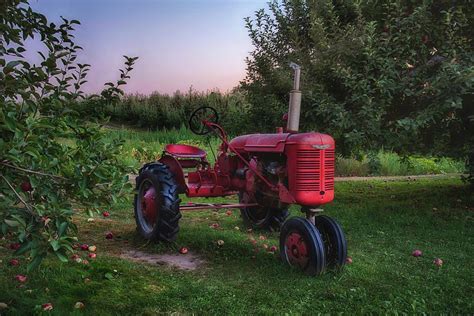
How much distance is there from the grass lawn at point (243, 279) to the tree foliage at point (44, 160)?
84cm

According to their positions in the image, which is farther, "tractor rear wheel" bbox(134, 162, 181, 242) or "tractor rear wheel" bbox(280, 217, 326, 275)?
"tractor rear wheel" bbox(134, 162, 181, 242)

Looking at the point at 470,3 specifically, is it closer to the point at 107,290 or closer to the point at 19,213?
the point at 107,290

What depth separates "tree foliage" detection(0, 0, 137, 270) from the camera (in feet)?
7.48

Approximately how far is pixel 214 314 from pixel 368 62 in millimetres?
4860

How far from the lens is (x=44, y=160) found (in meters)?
2.62

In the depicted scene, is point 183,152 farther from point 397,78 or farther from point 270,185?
point 397,78

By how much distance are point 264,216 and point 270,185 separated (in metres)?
1.45

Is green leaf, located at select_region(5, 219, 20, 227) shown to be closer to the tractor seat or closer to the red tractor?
the red tractor

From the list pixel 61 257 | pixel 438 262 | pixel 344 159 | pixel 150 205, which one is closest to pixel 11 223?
pixel 61 257

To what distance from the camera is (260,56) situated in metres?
9.44

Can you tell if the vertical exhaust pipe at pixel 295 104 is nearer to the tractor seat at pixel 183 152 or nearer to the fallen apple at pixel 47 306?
the tractor seat at pixel 183 152

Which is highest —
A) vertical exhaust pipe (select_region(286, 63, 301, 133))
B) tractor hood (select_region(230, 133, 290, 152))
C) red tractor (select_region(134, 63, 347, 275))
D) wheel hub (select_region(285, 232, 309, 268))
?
vertical exhaust pipe (select_region(286, 63, 301, 133))

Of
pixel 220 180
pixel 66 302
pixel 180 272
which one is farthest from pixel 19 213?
pixel 220 180

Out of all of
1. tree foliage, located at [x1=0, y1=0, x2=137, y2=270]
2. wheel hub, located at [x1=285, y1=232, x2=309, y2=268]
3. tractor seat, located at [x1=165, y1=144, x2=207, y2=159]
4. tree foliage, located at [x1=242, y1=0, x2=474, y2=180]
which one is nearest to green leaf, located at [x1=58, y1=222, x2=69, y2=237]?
tree foliage, located at [x1=0, y1=0, x2=137, y2=270]
